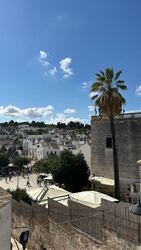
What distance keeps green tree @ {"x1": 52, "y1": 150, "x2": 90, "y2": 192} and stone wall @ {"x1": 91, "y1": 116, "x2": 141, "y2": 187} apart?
126cm

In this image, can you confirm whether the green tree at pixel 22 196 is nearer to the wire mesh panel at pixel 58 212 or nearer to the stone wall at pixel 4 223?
the wire mesh panel at pixel 58 212

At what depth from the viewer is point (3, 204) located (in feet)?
26.1

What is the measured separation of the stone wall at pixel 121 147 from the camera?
2369cm

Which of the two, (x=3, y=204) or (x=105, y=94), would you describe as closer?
(x=3, y=204)

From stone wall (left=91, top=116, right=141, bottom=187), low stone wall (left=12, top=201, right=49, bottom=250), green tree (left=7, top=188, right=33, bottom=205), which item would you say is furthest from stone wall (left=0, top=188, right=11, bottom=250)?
stone wall (left=91, top=116, right=141, bottom=187)

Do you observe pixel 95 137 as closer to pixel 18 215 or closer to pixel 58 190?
pixel 58 190

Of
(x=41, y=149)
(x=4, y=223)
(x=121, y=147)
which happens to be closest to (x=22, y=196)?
(x=121, y=147)

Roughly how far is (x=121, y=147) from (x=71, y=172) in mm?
5143

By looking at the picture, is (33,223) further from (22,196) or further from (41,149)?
→ (41,149)

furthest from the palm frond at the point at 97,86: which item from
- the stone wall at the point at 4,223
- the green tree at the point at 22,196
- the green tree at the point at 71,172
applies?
the stone wall at the point at 4,223

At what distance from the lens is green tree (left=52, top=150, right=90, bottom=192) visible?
86.0 feet

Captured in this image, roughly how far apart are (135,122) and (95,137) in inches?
190

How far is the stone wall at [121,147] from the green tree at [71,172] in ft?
4.13

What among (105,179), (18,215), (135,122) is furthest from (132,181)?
(18,215)
